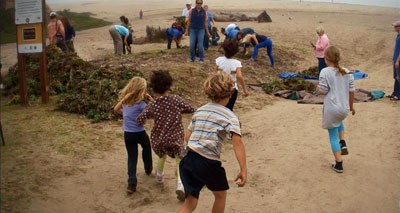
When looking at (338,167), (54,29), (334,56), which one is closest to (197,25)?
(54,29)

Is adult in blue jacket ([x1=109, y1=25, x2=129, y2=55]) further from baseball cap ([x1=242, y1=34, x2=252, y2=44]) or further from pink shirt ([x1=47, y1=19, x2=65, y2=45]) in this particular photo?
baseball cap ([x1=242, y1=34, x2=252, y2=44])

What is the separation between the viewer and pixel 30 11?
21.0ft

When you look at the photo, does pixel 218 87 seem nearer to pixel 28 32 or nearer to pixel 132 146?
pixel 132 146

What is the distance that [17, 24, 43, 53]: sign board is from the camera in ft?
21.2

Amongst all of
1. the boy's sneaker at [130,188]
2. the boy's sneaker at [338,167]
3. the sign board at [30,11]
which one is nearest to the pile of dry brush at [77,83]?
the sign board at [30,11]

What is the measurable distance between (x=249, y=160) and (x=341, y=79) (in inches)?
70.6

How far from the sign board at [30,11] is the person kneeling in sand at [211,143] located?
13.0ft

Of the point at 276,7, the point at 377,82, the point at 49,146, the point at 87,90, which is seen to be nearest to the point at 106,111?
the point at 87,90

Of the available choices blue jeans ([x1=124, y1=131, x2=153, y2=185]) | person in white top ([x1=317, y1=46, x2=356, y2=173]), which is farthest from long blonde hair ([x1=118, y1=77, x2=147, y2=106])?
person in white top ([x1=317, y1=46, x2=356, y2=173])

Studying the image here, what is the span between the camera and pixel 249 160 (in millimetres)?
6035

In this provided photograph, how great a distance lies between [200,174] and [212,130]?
0.39 meters

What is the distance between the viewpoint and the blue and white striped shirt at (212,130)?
11.1 ft

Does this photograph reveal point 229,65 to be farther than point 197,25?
No

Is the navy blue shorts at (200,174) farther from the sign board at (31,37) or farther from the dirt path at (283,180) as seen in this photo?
the sign board at (31,37)
